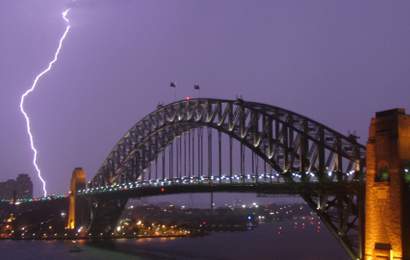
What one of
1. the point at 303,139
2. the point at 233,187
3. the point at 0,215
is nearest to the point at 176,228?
the point at 0,215

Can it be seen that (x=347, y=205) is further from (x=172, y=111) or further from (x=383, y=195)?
(x=172, y=111)

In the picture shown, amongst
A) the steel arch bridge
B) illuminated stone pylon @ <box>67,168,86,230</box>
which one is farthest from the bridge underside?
illuminated stone pylon @ <box>67,168,86,230</box>

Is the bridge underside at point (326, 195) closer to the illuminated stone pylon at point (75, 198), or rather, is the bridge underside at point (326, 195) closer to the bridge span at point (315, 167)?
the bridge span at point (315, 167)

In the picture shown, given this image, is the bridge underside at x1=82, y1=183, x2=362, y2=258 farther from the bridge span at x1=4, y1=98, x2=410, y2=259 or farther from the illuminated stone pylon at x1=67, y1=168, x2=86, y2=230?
the illuminated stone pylon at x1=67, y1=168, x2=86, y2=230

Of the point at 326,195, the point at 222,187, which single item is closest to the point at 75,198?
the point at 222,187

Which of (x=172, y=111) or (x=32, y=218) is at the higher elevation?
(x=172, y=111)

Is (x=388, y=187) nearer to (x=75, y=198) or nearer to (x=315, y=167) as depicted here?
(x=315, y=167)
